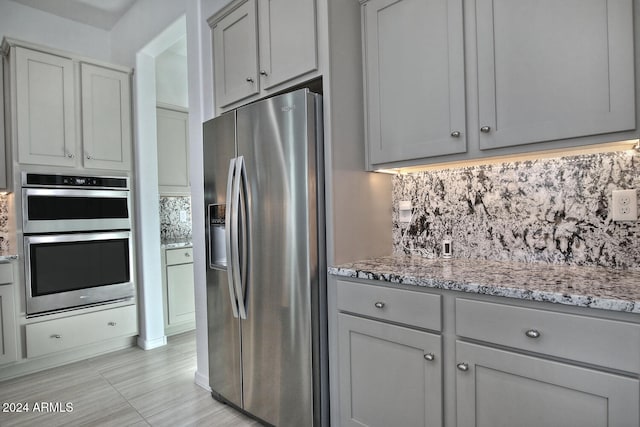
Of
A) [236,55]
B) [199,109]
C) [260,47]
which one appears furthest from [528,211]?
[199,109]

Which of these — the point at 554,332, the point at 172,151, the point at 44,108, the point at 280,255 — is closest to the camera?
the point at 554,332

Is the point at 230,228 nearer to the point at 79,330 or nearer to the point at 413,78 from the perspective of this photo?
the point at 413,78

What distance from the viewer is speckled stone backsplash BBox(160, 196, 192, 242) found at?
13.5 ft

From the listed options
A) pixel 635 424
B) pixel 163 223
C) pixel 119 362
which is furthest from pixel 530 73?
pixel 163 223

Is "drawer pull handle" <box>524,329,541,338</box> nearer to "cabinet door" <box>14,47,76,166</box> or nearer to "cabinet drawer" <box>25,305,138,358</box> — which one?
"cabinet drawer" <box>25,305,138,358</box>

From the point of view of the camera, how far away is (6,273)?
2.74 meters

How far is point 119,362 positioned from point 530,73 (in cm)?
352

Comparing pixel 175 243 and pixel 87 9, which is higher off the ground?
pixel 87 9

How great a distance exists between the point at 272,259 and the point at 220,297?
558 mm

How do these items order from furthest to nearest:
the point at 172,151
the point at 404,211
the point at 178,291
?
the point at 172,151 < the point at 178,291 < the point at 404,211

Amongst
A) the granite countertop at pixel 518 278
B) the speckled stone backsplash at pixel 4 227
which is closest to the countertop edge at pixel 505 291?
the granite countertop at pixel 518 278

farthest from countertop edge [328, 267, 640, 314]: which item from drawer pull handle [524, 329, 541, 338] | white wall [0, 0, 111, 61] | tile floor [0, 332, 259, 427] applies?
white wall [0, 0, 111, 61]

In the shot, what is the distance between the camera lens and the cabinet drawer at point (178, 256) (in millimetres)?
3646

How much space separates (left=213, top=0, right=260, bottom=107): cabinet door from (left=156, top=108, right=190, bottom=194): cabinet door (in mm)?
1668
